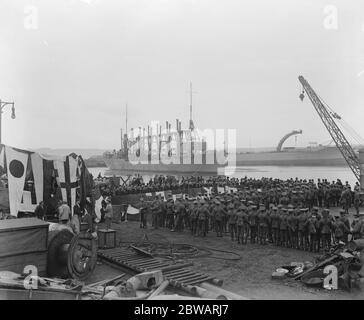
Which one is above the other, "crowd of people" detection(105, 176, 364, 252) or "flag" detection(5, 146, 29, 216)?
"flag" detection(5, 146, 29, 216)

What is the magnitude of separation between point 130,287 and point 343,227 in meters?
7.03

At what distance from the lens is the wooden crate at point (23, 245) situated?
816 cm

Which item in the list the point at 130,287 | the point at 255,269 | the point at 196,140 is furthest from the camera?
the point at 196,140

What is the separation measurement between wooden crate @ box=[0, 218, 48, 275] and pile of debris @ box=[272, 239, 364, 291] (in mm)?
5572

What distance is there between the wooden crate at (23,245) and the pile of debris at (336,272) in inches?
219

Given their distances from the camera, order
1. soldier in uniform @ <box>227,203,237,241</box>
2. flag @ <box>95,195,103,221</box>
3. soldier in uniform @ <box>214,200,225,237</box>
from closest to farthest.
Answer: soldier in uniform @ <box>227,203,237,241</box> < soldier in uniform @ <box>214,200,225,237</box> < flag @ <box>95,195,103,221</box>

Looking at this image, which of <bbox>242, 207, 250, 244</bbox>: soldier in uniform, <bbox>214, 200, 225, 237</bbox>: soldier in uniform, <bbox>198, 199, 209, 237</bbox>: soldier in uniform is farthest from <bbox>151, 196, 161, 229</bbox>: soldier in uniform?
<bbox>242, 207, 250, 244</bbox>: soldier in uniform

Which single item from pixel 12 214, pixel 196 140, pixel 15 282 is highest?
pixel 196 140

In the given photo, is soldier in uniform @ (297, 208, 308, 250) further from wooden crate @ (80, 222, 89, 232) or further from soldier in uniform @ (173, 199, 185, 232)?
wooden crate @ (80, 222, 89, 232)

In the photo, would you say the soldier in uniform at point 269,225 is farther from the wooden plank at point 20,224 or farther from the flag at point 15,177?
the flag at point 15,177

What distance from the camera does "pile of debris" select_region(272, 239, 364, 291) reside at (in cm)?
891

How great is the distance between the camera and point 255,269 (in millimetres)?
10633

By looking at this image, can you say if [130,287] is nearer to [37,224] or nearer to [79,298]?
[79,298]
